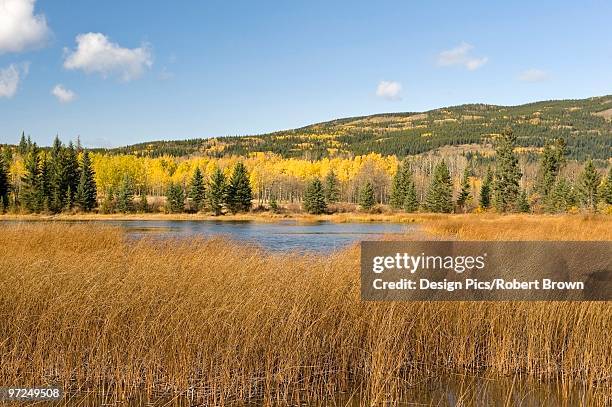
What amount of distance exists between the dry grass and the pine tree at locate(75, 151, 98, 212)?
55207 mm

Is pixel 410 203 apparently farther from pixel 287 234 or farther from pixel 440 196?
pixel 287 234

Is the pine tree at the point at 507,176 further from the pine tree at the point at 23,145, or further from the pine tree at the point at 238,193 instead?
the pine tree at the point at 23,145

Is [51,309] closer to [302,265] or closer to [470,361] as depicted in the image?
[302,265]

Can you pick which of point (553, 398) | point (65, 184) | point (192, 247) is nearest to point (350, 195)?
point (65, 184)

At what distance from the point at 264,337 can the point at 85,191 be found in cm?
5908

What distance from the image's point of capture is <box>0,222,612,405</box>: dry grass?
6176mm

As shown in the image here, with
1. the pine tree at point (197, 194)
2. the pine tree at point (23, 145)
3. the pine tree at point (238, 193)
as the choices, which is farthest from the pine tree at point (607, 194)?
the pine tree at point (23, 145)

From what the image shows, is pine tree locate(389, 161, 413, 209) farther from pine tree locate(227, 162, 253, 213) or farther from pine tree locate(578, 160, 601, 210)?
pine tree locate(578, 160, 601, 210)

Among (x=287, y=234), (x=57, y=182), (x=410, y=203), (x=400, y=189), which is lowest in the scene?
(x=410, y=203)

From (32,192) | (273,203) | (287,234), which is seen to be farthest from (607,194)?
(32,192)

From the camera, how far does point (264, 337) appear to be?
637cm

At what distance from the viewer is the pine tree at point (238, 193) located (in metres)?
67.2

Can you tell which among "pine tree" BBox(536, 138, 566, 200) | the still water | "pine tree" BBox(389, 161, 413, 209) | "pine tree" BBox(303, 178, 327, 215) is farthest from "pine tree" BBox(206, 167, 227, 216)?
"pine tree" BBox(536, 138, 566, 200)

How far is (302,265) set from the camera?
9.23m
